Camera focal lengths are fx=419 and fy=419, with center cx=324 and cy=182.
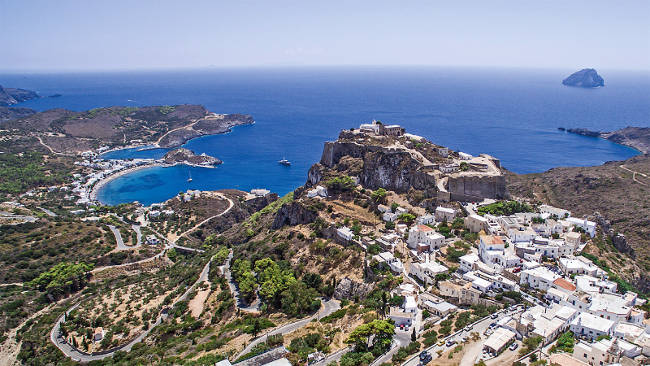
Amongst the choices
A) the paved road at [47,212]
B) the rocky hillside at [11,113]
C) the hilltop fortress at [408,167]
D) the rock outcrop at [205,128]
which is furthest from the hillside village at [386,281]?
the rocky hillside at [11,113]

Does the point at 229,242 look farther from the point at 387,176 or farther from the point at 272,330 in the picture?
the point at 272,330

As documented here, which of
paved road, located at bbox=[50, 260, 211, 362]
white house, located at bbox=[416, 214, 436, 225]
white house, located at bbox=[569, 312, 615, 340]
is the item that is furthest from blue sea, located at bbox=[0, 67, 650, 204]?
white house, located at bbox=[569, 312, 615, 340]

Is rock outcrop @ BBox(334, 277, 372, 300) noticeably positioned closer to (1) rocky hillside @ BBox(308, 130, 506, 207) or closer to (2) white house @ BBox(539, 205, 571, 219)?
(1) rocky hillside @ BBox(308, 130, 506, 207)

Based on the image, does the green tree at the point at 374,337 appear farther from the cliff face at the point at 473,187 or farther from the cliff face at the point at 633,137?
the cliff face at the point at 633,137

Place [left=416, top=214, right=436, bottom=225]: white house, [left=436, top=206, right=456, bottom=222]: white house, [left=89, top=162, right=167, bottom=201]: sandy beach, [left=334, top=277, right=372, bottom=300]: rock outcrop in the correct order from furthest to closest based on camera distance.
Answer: [left=89, top=162, right=167, bottom=201]: sandy beach, [left=436, top=206, right=456, bottom=222]: white house, [left=416, top=214, right=436, bottom=225]: white house, [left=334, top=277, right=372, bottom=300]: rock outcrop

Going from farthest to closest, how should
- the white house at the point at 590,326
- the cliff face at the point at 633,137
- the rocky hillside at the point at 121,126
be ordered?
the rocky hillside at the point at 121,126 → the cliff face at the point at 633,137 → the white house at the point at 590,326

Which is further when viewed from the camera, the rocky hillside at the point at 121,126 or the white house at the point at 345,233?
the rocky hillside at the point at 121,126

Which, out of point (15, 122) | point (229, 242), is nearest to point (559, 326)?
point (229, 242)
